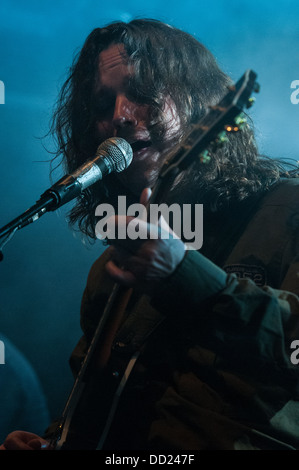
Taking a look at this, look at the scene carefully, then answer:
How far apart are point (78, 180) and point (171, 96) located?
0.96 metres

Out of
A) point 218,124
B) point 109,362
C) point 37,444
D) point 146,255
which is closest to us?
point 146,255

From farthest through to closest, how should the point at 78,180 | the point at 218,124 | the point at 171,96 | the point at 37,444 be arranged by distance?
1. the point at 171,96
2. the point at 37,444
3. the point at 78,180
4. the point at 218,124

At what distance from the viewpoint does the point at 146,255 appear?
0.87 metres

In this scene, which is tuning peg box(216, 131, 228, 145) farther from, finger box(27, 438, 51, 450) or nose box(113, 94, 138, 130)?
finger box(27, 438, 51, 450)

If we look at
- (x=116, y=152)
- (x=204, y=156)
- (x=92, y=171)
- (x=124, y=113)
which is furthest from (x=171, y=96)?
(x=204, y=156)

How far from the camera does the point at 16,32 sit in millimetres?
3168

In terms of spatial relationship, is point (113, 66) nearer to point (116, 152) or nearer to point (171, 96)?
point (171, 96)

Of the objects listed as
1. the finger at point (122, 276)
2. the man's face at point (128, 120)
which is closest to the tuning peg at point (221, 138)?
the finger at point (122, 276)

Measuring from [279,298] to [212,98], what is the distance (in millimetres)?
1553

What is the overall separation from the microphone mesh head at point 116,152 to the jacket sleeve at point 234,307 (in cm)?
69

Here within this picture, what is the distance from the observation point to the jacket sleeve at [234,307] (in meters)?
0.90

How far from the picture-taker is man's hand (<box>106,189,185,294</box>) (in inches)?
34.3

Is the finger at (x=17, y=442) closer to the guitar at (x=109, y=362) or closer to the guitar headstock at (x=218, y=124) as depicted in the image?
the guitar at (x=109, y=362)

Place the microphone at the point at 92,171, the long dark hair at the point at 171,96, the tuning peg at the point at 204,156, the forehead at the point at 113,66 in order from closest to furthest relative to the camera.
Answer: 1. the tuning peg at the point at 204,156
2. the microphone at the point at 92,171
3. the long dark hair at the point at 171,96
4. the forehead at the point at 113,66
